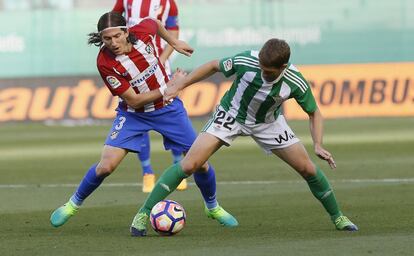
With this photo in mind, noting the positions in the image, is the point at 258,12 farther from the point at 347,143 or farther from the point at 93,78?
the point at 347,143

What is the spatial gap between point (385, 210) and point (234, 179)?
14.3ft

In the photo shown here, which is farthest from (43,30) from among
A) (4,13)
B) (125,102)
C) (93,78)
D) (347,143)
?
(125,102)

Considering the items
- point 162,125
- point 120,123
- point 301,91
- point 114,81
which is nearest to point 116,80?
point 114,81

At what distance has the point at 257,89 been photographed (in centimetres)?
917

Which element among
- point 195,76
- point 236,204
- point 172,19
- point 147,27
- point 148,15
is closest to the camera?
point 195,76

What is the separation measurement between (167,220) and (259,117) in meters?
1.11

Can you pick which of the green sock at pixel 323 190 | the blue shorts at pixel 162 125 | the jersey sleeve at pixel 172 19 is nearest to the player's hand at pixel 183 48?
the blue shorts at pixel 162 125

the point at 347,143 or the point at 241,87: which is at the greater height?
the point at 241,87

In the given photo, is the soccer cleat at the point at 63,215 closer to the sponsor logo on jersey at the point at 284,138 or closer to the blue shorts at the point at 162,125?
the blue shorts at the point at 162,125

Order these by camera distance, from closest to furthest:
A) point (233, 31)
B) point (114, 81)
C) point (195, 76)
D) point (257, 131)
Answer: point (195, 76) < point (257, 131) < point (114, 81) < point (233, 31)

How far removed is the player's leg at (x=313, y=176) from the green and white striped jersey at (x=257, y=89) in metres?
0.33

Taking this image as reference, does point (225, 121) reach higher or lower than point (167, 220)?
higher

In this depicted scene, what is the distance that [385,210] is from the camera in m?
10.8

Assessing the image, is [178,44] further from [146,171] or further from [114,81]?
[146,171]
